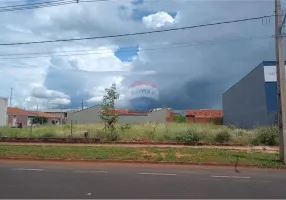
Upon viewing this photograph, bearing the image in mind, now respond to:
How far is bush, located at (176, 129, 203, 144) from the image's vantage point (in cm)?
2217

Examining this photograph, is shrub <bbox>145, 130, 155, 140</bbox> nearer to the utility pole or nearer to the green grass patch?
the green grass patch

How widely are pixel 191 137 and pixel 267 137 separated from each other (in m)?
5.06

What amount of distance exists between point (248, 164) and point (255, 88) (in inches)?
993

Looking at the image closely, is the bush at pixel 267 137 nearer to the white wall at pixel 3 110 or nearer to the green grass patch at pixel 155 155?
the green grass patch at pixel 155 155

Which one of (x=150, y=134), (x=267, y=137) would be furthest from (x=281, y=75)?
(x=150, y=134)

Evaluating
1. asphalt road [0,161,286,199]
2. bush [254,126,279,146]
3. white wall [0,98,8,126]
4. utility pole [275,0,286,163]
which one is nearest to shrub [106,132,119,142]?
bush [254,126,279,146]

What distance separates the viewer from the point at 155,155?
54.3 feet

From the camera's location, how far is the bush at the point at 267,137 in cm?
2192

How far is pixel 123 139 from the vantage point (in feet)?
78.4

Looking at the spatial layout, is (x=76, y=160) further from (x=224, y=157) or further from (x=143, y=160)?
(x=224, y=157)

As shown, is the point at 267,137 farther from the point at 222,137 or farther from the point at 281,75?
the point at 281,75

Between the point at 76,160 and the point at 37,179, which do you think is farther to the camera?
the point at 76,160

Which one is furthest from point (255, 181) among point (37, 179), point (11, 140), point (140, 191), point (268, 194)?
point (11, 140)

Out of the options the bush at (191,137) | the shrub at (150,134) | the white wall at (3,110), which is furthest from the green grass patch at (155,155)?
the white wall at (3,110)
